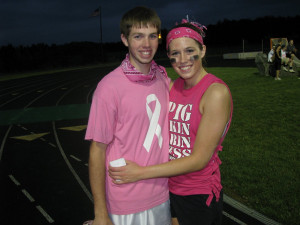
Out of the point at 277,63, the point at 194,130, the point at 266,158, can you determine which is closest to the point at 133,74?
the point at 194,130

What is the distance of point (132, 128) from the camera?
6.89 feet

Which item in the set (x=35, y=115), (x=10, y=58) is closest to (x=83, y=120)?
(x=35, y=115)

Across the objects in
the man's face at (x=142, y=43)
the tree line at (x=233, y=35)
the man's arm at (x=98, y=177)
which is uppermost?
the tree line at (x=233, y=35)

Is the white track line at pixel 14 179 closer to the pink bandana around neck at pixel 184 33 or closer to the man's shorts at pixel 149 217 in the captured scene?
the man's shorts at pixel 149 217

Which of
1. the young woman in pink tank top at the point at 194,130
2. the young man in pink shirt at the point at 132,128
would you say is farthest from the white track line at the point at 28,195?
the young woman in pink tank top at the point at 194,130

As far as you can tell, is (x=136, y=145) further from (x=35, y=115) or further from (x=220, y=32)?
(x=220, y=32)

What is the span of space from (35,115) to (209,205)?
43.7ft

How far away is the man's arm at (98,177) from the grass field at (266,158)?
353 cm

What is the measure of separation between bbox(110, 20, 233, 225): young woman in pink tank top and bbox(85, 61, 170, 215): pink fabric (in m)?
0.14

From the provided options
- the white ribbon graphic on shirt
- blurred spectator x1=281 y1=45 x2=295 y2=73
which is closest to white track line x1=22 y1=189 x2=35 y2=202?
the white ribbon graphic on shirt

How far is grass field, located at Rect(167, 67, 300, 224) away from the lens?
16.2ft

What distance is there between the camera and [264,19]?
96.9m

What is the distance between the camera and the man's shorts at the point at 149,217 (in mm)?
2166

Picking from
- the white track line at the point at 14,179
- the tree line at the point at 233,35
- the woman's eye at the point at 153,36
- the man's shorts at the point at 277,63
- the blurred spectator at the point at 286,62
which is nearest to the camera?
the woman's eye at the point at 153,36
